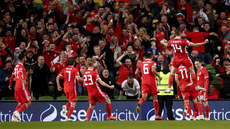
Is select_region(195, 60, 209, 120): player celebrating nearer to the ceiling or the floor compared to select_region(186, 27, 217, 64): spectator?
nearer to the floor

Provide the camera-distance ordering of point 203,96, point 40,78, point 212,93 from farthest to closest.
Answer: point 212,93
point 40,78
point 203,96

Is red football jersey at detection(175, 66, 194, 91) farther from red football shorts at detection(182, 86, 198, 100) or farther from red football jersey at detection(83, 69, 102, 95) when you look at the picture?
red football jersey at detection(83, 69, 102, 95)

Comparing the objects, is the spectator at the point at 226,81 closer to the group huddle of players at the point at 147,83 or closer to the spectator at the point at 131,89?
the group huddle of players at the point at 147,83

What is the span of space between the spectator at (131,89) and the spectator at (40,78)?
9.48ft

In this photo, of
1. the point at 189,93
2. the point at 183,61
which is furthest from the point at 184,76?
the point at 183,61

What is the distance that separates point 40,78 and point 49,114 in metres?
1.43

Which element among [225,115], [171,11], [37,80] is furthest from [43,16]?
[225,115]

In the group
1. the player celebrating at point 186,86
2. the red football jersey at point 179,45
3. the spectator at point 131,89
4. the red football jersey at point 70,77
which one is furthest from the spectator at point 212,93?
the red football jersey at point 70,77

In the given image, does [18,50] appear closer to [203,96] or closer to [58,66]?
[58,66]

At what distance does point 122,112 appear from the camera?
1594cm

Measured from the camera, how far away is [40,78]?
16.3 m

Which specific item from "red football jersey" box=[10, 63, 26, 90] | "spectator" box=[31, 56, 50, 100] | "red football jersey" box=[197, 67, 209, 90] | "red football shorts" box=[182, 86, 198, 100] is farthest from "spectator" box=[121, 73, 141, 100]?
"red football jersey" box=[10, 63, 26, 90]

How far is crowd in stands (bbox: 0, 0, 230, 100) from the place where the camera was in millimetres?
16594

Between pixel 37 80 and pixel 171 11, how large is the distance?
7549mm
